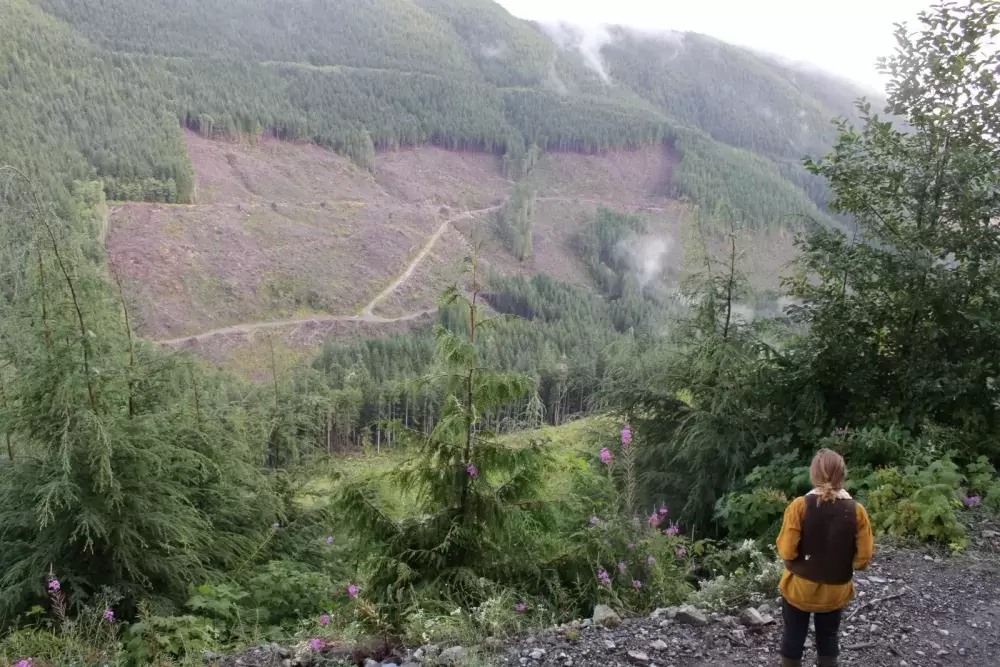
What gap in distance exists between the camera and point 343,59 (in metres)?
160

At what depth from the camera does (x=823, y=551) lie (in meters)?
3.14

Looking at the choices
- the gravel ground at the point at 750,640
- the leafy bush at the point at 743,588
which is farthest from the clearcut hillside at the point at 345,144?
the gravel ground at the point at 750,640

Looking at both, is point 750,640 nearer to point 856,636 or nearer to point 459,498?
point 856,636

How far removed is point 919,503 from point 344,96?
14747 centimetres

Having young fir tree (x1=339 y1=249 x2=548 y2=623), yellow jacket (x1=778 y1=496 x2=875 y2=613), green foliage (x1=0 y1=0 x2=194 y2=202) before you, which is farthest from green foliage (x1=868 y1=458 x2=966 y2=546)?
green foliage (x1=0 y1=0 x2=194 y2=202)

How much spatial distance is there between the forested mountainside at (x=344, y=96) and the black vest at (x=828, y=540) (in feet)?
234

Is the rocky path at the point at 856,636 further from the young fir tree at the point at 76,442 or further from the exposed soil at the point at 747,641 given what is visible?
the young fir tree at the point at 76,442

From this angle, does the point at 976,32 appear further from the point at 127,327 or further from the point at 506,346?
the point at 506,346

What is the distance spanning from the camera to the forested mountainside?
3455 inches

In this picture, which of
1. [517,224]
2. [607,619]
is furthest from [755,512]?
[517,224]

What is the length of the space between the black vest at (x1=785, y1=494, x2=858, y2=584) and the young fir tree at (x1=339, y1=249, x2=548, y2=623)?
205 centimetres

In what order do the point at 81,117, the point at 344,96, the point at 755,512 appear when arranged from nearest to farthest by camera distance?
the point at 755,512 < the point at 81,117 < the point at 344,96

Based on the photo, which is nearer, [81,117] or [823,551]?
[823,551]

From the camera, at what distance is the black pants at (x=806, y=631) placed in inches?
129
